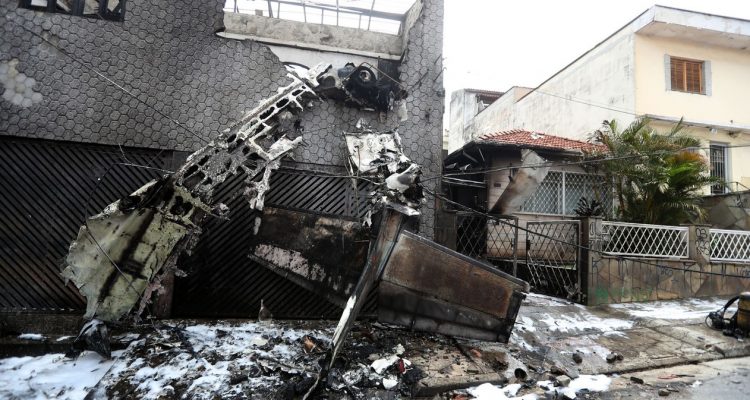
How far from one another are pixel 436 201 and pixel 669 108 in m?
11.5

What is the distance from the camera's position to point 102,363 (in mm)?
4359

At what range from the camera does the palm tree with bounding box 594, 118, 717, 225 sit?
28.4 feet

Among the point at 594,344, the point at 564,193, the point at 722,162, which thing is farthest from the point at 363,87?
the point at 722,162

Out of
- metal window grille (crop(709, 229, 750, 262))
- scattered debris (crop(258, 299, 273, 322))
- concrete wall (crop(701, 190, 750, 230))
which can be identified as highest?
concrete wall (crop(701, 190, 750, 230))

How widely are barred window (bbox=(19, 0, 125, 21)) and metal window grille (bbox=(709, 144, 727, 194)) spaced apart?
60.0 ft

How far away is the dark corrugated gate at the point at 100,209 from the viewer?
18.8 ft

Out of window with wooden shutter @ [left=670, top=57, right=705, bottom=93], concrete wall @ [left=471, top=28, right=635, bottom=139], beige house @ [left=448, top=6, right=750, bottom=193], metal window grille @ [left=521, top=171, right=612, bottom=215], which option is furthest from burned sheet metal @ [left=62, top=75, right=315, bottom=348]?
window with wooden shutter @ [left=670, top=57, right=705, bottom=93]

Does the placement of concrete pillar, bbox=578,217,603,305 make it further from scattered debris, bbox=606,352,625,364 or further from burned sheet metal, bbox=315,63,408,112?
burned sheet metal, bbox=315,63,408,112

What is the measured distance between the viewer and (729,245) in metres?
8.41

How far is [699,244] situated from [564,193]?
134 inches

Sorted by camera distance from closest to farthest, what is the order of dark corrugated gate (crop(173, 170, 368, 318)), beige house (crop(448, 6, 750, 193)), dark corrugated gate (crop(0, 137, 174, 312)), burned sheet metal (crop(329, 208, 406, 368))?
burned sheet metal (crop(329, 208, 406, 368)) < dark corrugated gate (crop(0, 137, 174, 312)) < dark corrugated gate (crop(173, 170, 368, 318)) < beige house (crop(448, 6, 750, 193))

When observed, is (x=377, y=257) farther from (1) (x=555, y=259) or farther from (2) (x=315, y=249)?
(1) (x=555, y=259)

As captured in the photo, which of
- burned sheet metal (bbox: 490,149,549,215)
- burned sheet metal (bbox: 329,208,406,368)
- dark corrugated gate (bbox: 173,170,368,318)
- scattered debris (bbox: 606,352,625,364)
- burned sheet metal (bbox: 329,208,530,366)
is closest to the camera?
burned sheet metal (bbox: 329,208,406,368)

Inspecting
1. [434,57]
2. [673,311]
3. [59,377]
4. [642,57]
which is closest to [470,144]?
[434,57]
